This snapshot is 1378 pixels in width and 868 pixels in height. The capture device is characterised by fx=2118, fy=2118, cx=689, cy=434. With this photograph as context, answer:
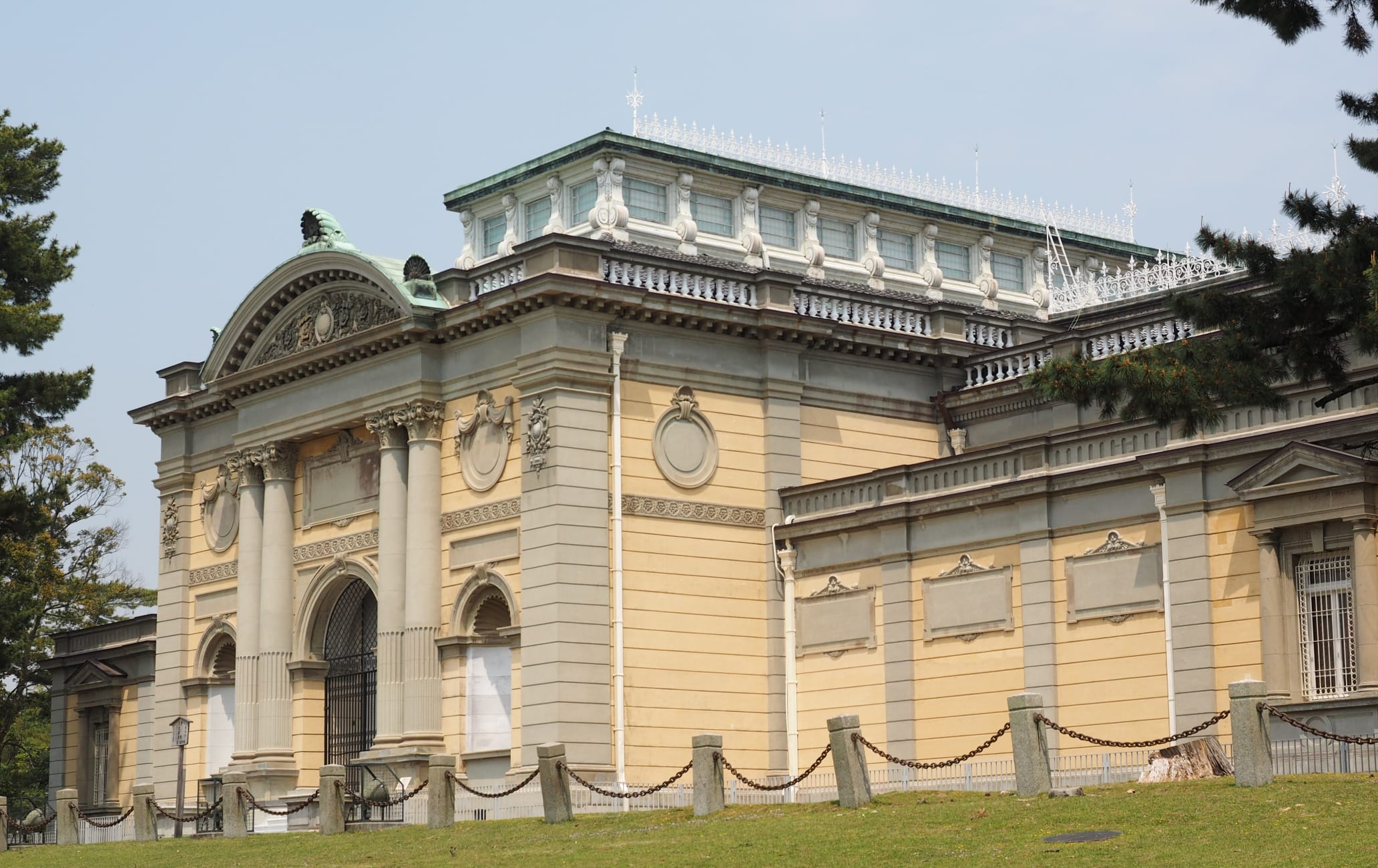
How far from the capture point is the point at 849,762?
2855 centimetres

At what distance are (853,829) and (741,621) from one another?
14.0 metres

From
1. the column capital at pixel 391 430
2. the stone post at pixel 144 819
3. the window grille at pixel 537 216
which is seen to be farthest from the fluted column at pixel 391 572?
the window grille at pixel 537 216

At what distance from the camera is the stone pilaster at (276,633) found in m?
42.6

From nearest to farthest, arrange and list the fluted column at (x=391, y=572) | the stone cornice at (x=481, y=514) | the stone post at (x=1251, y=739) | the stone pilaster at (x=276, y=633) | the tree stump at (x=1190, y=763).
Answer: the stone post at (x=1251, y=739) → the tree stump at (x=1190, y=763) → the stone cornice at (x=481, y=514) → the fluted column at (x=391, y=572) → the stone pilaster at (x=276, y=633)

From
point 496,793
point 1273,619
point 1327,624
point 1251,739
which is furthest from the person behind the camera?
point 496,793

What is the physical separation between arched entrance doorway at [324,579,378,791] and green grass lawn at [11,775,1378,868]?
31.8 ft

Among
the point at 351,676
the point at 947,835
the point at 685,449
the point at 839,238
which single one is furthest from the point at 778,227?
the point at 947,835

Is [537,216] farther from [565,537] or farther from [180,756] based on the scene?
[180,756]

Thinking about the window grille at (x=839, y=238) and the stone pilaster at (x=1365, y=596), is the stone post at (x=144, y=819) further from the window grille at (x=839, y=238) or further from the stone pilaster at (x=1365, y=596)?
the stone pilaster at (x=1365, y=596)

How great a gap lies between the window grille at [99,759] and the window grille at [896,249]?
2307 centimetres

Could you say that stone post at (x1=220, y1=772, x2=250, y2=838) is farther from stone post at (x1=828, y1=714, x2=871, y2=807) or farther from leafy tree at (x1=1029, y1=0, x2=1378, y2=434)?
leafy tree at (x1=1029, y1=0, x2=1378, y2=434)

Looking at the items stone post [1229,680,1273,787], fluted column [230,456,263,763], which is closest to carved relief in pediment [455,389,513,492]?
fluted column [230,456,263,763]

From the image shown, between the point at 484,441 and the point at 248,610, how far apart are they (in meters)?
8.06

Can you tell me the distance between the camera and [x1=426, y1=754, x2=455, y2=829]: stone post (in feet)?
111
